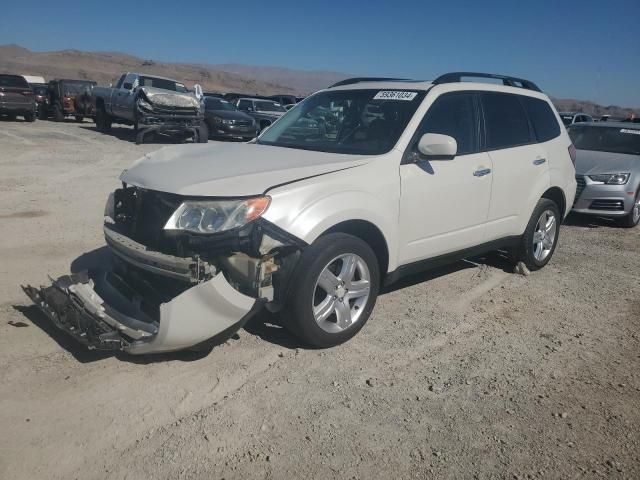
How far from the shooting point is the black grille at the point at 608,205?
849 centimetres

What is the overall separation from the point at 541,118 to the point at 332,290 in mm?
3506

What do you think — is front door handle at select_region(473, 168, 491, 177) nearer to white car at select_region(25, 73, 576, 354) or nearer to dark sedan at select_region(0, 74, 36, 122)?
white car at select_region(25, 73, 576, 354)

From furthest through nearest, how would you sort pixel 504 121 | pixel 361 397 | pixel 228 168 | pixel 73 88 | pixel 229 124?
pixel 73 88 < pixel 229 124 < pixel 504 121 < pixel 228 168 < pixel 361 397

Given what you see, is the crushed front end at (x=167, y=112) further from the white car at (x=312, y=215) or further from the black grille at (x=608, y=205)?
the white car at (x=312, y=215)

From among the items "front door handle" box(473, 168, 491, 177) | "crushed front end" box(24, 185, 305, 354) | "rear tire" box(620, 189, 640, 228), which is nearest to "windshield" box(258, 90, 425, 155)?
"front door handle" box(473, 168, 491, 177)

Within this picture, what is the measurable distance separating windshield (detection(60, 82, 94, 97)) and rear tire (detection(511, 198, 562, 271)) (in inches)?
904

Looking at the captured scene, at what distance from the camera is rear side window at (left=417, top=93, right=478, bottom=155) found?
447cm

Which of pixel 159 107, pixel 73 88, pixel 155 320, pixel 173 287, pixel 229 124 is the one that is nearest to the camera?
pixel 155 320

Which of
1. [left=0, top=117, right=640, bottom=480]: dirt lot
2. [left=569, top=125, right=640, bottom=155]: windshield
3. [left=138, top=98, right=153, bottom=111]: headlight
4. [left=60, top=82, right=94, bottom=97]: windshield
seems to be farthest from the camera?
[left=60, top=82, right=94, bottom=97]: windshield

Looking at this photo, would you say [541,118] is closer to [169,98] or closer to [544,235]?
[544,235]

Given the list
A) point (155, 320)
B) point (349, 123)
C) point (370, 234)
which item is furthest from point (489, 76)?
point (155, 320)

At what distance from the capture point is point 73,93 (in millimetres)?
24172

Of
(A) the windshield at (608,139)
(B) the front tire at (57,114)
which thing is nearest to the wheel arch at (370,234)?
(A) the windshield at (608,139)

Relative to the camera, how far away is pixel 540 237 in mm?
5910
